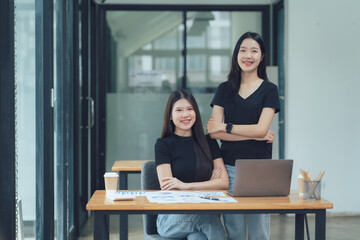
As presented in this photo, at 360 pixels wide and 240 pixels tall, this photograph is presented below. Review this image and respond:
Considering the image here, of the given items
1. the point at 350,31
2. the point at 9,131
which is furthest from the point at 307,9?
the point at 9,131

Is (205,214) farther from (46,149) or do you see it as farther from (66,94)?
(66,94)

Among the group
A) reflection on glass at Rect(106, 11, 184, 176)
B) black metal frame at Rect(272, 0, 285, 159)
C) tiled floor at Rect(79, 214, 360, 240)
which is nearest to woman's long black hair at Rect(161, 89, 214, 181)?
tiled floor at Rect(79, 214, 360, 240)

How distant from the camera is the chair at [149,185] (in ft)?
9.26

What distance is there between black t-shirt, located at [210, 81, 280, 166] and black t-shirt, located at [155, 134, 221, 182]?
0.09 m

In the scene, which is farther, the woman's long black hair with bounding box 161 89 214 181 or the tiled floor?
the tiled floor

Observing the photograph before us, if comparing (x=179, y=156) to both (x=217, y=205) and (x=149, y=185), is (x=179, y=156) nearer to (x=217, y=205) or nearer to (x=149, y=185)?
(x=149, y=185)

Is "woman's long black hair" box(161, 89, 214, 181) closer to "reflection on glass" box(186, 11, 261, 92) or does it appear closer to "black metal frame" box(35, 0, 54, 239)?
"black metal frame" box(35, 0, 54, 239)

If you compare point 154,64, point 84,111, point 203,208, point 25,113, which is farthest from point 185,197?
point 154,64

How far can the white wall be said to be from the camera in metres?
5.68

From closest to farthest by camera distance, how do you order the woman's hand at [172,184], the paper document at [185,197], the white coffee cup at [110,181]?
1. the paper document at [185,197]
2. the white coffee cup at [110,181]
3. the woman's hand at [172,184]

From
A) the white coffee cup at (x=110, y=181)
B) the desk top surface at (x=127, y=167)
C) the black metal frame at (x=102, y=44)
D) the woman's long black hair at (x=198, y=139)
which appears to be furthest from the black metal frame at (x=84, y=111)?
the white coffee cup at (x=110, y=181)

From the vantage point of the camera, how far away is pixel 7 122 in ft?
8.21

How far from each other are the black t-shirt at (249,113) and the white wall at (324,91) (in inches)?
112

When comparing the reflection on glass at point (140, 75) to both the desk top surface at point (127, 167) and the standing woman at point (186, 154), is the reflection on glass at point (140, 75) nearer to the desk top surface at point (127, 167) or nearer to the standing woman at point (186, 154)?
the desk top surface at point (127, 167)
